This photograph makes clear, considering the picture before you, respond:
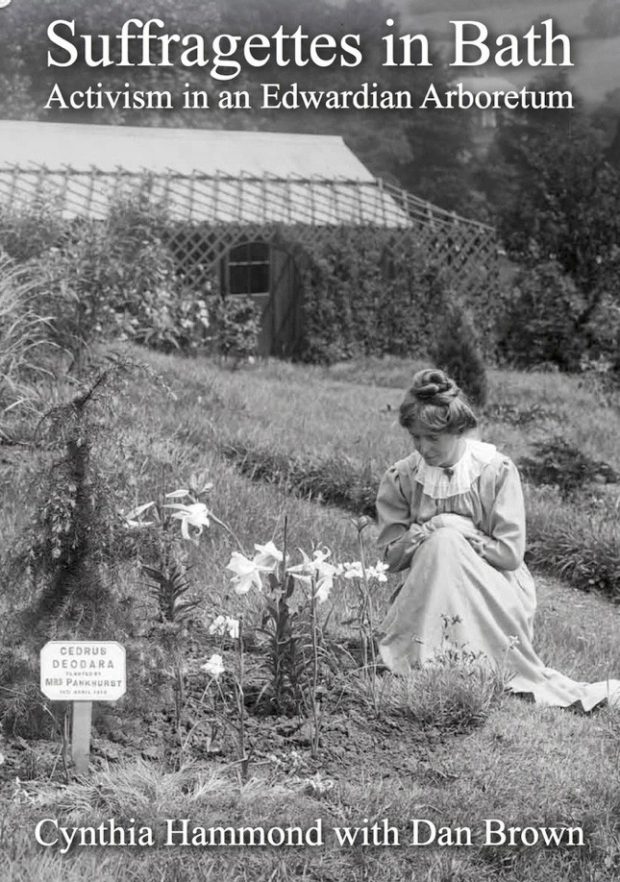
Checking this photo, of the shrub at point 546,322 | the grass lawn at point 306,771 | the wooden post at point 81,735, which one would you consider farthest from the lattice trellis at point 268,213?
the wooden post at point 81,735

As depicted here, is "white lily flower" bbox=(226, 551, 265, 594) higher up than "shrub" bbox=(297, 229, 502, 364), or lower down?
lower down

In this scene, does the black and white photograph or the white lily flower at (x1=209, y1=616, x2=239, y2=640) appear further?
the white lily flower at (x1=209, y1=616, x2=239, y2=640)

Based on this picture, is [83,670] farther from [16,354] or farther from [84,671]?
[16,354]

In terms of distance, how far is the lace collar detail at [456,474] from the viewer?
14.2 feet

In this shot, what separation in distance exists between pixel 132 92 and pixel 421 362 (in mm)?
11634

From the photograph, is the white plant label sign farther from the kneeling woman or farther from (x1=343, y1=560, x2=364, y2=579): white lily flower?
the kneeling woman

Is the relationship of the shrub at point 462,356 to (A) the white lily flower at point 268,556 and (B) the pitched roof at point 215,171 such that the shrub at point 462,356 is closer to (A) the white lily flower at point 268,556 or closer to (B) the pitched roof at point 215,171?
(B) the pitched roof at point 215,171

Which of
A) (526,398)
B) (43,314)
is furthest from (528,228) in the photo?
(43,314)

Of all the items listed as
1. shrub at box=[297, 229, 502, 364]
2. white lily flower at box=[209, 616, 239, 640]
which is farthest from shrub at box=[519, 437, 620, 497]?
shrub at box=[297, 229, 502, 364]

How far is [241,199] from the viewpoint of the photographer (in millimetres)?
15852

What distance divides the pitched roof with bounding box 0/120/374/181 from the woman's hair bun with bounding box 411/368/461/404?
455 inches

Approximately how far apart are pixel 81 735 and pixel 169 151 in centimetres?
1445

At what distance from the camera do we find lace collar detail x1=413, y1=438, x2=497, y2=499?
14.2 ft

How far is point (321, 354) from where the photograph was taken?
15.7m
